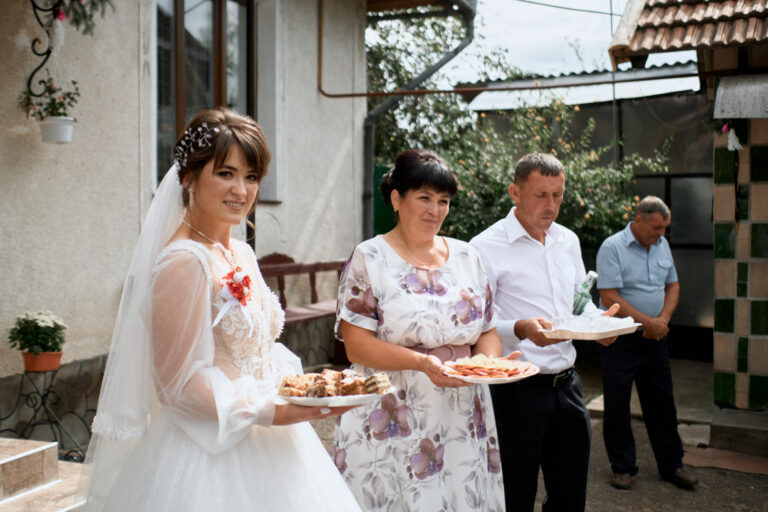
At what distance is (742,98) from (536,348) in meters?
2.89

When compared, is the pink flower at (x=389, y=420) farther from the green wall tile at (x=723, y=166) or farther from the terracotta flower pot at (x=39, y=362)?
the green wall tile at (x=723, y=166)

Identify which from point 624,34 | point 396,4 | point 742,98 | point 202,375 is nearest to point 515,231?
point 202,375

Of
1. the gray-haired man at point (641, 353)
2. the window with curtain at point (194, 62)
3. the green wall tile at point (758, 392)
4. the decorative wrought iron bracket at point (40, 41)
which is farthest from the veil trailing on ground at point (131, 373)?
the green wall tile at point (758, 392)

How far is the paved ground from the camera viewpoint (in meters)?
5.08

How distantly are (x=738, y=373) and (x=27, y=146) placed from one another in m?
5.84

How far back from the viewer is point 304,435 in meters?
2.36

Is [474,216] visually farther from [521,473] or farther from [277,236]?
[521,473]

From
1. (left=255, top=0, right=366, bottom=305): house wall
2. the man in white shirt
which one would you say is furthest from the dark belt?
(left=255, top=0, right=366, bottom=305): house wall

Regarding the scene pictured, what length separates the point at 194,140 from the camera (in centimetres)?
217

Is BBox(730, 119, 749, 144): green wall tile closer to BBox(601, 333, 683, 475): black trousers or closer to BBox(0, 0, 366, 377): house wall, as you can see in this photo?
BBox(601, 333, 683, 475): black trousers

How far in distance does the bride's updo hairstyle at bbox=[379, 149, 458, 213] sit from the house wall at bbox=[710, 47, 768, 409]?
4.16m

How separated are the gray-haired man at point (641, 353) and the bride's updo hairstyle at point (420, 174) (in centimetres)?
301

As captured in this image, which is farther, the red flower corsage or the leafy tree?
the leafy tree

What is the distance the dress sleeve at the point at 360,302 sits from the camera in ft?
9.52
